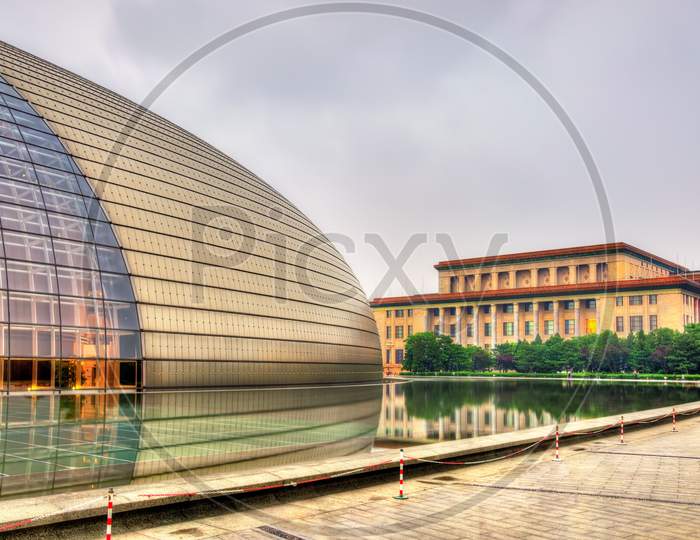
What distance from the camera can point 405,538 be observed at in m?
10.6

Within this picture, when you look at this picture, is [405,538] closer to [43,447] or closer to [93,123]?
[43,447]

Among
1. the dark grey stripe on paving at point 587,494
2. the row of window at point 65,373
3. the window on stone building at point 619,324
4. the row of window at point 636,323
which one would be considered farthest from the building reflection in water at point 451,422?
the window on stone building at point 619,324

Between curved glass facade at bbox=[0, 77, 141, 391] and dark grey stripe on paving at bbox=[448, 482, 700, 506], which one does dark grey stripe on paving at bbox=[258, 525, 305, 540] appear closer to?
dark grey stripe on paving at bbox=[448, 482, 700, 506]

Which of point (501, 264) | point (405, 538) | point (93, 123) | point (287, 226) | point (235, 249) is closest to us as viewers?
point (405, 538)

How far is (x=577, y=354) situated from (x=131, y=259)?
95622mm

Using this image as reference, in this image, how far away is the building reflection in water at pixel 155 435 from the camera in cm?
1553

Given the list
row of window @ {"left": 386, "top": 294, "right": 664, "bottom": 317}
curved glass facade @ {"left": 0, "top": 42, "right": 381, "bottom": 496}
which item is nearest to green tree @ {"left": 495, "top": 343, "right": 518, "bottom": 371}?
row of window @ {"left": 386, "top": 294, "right": 664, "bottom": 317}

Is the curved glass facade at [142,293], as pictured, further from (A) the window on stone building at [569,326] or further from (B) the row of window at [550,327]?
(A) the window on stone building at [569,326]

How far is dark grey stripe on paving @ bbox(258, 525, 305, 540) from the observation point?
1063cm

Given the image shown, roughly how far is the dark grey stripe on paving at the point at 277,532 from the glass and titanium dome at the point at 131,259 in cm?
2852

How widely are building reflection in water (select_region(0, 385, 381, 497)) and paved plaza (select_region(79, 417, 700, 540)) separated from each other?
12.0 ft

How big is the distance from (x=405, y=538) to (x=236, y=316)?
122ft

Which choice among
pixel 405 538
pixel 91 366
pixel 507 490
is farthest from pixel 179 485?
pixel 91 366

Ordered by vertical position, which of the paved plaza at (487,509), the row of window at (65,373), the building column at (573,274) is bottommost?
the paved plaza at (487,509)
